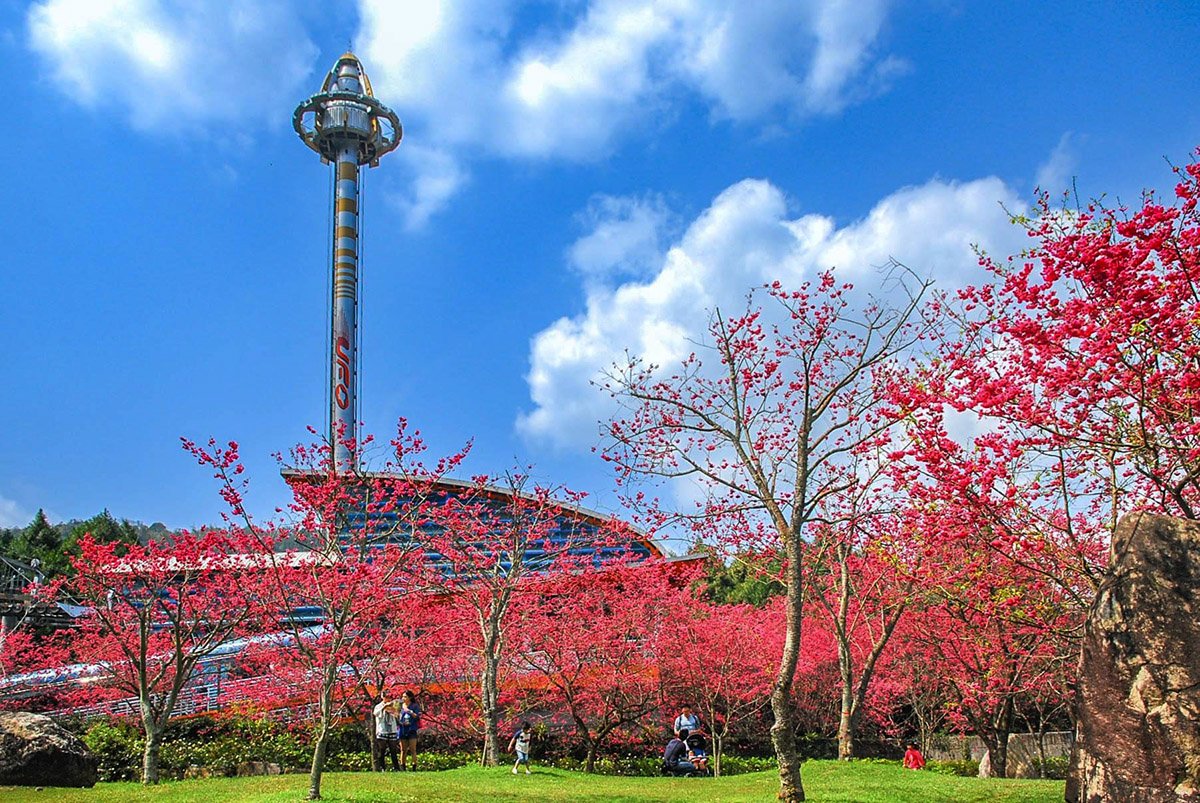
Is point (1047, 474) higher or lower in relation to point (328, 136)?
lower

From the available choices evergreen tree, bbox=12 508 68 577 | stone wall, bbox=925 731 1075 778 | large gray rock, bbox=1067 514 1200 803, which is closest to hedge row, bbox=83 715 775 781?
stone wall, bbox=925 731 1075 778

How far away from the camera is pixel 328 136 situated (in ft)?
162

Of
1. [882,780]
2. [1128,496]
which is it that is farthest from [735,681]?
[1128,496]

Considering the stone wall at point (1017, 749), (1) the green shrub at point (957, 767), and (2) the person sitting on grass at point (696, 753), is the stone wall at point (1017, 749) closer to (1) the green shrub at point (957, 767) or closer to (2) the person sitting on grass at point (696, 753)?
(1) the green shrub at point (957, 767)

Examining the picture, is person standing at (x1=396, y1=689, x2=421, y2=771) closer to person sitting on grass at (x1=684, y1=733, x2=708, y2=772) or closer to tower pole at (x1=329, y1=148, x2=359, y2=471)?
person sitting on grass at (x1=684, y1=733, x2=708, y2=772)

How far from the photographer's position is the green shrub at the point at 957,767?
67.0 ft

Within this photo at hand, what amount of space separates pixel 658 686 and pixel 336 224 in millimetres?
34953

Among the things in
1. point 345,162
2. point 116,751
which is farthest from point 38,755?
point 345,162

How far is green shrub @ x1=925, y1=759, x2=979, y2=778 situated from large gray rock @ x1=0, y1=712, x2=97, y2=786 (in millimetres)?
17379

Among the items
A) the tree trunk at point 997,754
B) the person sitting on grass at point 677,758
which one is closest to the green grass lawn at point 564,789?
the person sitting on grass at point 677,758

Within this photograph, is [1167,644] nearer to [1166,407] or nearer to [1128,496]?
[1166,407]

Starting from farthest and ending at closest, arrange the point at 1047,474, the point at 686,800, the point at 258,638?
the point at 258,638, the point at 686,800, the point at 1047,474

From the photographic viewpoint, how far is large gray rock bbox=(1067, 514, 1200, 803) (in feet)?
19.7

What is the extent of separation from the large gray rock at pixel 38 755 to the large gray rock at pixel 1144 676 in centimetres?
1173
